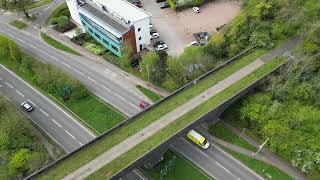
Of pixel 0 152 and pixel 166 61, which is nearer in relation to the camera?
pixel 0 152

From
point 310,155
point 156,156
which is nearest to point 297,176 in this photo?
point 310,155

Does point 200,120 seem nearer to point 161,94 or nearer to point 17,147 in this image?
point 161,94

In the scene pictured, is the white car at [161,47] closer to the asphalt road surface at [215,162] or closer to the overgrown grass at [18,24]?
the asphalt road surface at [215,162]

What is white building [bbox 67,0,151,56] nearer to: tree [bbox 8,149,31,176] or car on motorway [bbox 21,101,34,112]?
car on motorway [bbox 21,101,34,112]

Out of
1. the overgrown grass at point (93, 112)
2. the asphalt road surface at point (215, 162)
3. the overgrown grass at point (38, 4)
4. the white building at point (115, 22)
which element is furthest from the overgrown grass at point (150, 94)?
the overgrown grass at point (38, 4)

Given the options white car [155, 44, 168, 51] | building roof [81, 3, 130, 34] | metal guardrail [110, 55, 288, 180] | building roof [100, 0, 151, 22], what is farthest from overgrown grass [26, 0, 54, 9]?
metal guardrail [110, 55, 288, 180]

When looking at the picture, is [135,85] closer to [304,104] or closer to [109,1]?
[109,1]
